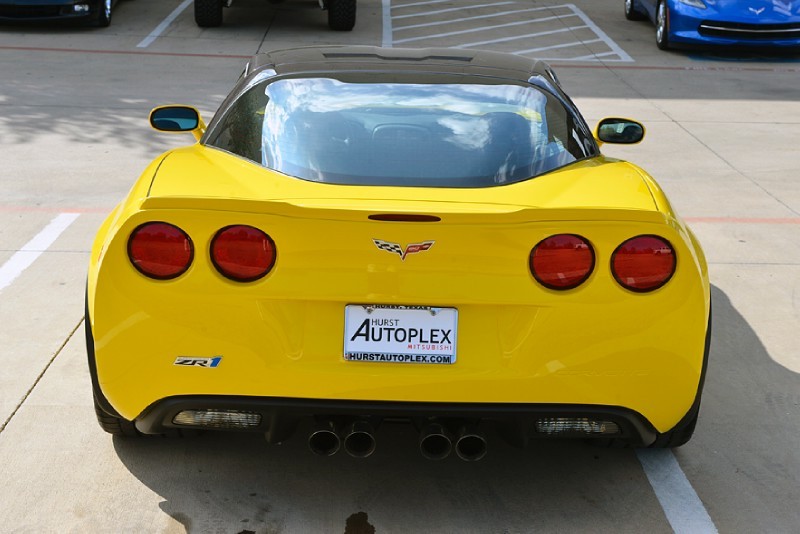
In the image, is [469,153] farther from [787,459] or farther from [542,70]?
[787,459]

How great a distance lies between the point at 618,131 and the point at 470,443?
200 centimetres

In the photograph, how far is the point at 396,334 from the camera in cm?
317

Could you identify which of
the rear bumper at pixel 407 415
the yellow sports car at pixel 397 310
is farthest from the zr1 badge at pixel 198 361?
the rear bumper at pixel 407 415

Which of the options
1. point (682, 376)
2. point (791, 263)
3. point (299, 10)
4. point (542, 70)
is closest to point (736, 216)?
point (791, 263)

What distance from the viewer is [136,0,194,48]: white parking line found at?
14.2 m

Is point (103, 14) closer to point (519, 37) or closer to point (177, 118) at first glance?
point (519, 37)

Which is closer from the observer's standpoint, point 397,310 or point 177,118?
point 397,310

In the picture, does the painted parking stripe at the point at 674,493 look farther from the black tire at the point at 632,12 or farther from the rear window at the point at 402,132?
the black tire at the point at 632,12

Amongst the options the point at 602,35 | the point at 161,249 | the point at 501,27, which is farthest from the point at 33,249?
the point at 602,35

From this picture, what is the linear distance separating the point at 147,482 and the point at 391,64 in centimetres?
183

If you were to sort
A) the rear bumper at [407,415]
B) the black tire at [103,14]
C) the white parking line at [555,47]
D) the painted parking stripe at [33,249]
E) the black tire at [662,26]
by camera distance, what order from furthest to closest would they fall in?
the black tire at [103,14], the black tire at [662,26], the white parking line at [555,47], the painted parking stripe at [33,249], the rear bumper at [407,415]

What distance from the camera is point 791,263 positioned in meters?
6.48

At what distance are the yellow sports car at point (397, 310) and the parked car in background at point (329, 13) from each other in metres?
12.1

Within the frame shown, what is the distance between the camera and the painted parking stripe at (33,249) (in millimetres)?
5770
